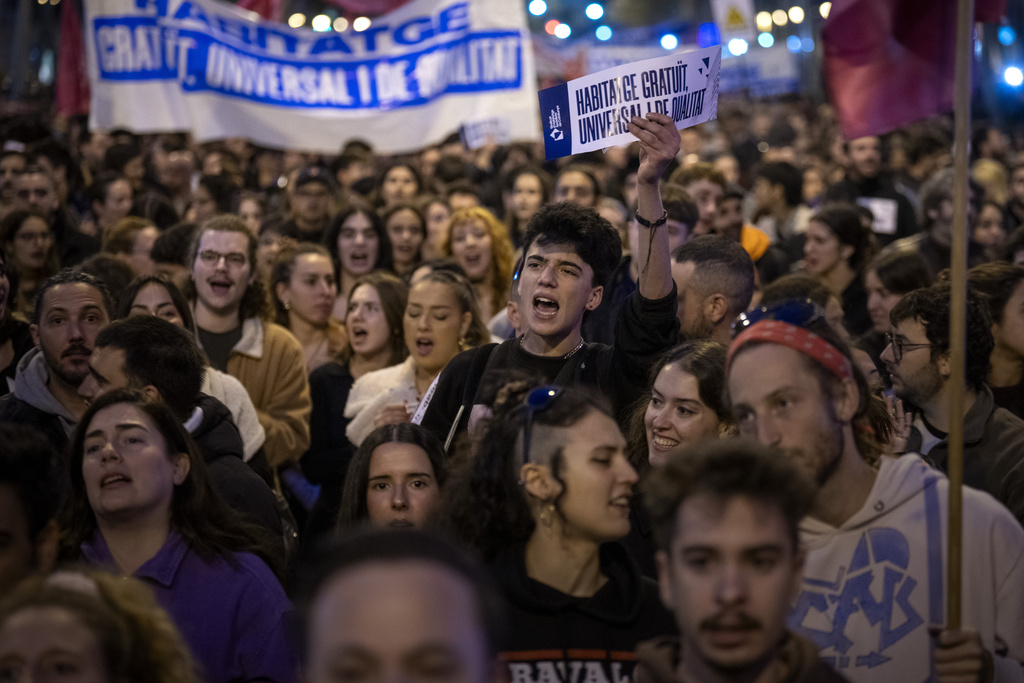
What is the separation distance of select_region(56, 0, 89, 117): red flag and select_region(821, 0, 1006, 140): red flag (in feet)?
34.2

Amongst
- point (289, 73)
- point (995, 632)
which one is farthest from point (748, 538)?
point (289, 73)

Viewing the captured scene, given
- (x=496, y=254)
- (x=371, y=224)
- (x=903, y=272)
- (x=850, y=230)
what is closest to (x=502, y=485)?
(x=903, y=272)

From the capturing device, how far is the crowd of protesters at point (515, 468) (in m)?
2.39

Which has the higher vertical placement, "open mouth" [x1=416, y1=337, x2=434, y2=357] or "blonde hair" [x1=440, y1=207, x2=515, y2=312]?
"blonde hair" [x1=440, y1=207, x2=515, y2=312]

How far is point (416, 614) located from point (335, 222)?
6.08 metres

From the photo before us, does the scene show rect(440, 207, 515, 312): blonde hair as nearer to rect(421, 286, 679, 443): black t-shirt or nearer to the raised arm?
rect(421, 286, 679, 443): black t-shirt

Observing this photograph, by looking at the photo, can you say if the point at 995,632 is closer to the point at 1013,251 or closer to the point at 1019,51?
the point at 1013,251

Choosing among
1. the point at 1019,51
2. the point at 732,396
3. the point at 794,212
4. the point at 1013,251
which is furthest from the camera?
the point at 1019,51

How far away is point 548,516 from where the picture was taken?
3129mm

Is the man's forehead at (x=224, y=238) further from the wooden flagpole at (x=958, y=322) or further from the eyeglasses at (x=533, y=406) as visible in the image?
the wooden flagpole at (x=958, y=322)

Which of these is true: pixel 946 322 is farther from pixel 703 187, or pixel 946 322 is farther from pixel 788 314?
pixel 703 187

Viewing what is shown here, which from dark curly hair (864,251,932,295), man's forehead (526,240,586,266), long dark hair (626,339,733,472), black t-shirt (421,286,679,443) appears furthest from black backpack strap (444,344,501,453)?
dark curly hair (864,251,932,295)

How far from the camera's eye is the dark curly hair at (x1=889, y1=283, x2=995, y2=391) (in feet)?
14.3

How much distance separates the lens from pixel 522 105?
401 inches
